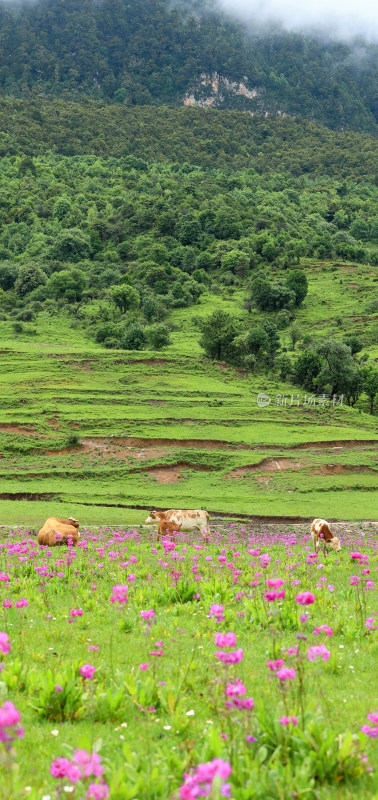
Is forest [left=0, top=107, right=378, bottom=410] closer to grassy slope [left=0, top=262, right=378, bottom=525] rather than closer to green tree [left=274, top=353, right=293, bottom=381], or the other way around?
green tree [left=274, top=353, right=293, bottom=381]

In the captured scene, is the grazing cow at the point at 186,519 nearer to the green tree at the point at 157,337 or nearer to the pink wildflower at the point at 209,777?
the pink wildflower at the point at 209,777

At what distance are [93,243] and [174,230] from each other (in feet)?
58.5

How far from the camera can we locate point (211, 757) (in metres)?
5.02

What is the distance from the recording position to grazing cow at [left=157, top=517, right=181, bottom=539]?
76.3 ft

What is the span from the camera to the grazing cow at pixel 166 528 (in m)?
23.3

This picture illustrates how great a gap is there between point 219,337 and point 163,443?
3054 centimetres

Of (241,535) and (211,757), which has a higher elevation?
(211,757)

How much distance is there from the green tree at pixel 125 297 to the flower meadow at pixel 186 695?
9116 cm

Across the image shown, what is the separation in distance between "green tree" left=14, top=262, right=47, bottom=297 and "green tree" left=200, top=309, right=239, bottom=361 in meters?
45.0

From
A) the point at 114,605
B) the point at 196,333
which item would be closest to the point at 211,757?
the point at 114,605

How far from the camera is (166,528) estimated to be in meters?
23.7

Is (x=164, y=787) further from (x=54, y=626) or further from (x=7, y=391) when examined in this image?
(x=7, y=391)

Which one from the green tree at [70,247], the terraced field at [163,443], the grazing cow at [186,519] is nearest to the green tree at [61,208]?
the green tree at [70,247]

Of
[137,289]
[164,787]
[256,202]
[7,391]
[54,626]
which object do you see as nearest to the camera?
[164,787]
